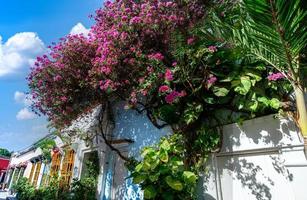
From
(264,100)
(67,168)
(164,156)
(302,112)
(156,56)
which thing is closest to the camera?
(302,112)

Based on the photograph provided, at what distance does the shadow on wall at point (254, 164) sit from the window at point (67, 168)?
21.2ft

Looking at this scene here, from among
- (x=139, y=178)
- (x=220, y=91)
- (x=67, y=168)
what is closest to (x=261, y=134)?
(x=220, y=91)

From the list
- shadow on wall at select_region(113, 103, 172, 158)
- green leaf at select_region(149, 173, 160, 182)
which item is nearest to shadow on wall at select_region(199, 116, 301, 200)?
green leaf at select_region(149, 173, 160, 182)

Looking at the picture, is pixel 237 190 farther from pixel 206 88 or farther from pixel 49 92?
pixel 49 92

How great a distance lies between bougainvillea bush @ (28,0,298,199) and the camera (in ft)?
13.0

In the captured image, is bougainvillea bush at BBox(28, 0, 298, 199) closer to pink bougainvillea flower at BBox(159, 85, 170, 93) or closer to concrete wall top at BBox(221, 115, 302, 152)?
pink bougainvillea flower at BBox(159, 85, 170, 93)

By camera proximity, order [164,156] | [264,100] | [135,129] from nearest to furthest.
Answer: [264,100] → [164,156] → [135,129]

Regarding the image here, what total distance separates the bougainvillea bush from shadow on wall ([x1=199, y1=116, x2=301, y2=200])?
212 millimetres

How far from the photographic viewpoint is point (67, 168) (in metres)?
9.70

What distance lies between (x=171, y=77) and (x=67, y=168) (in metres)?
7.27

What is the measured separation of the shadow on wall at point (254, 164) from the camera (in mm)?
3629

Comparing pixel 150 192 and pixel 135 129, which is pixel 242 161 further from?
pixel 135 129

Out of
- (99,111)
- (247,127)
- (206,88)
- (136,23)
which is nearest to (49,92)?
(99,111)

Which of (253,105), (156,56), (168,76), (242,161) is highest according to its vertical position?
(156,56)
